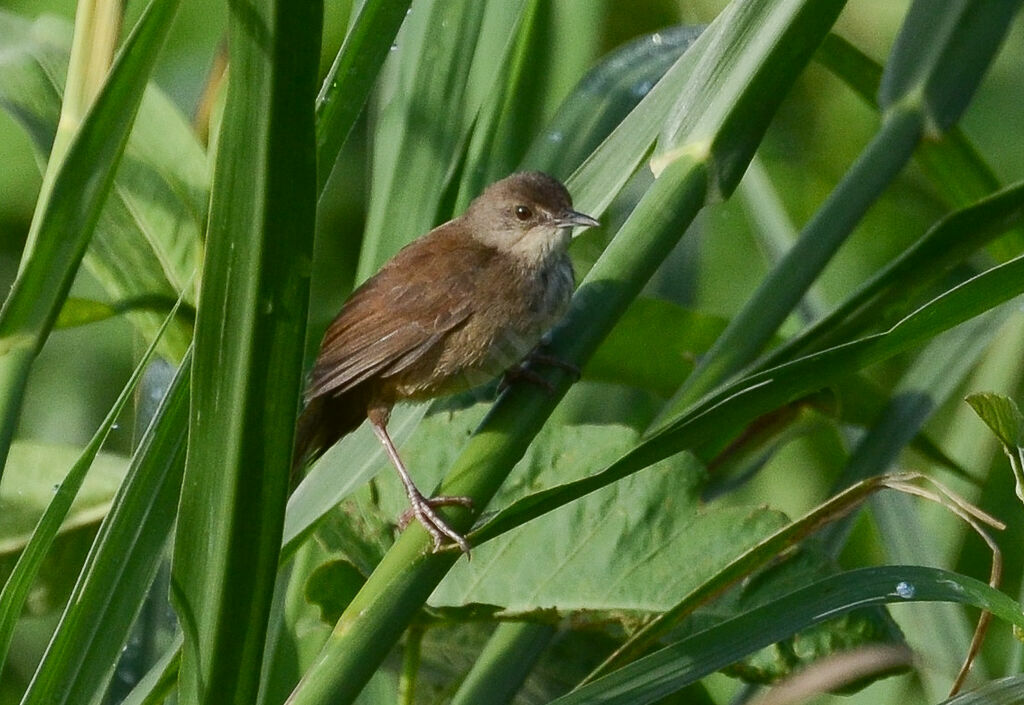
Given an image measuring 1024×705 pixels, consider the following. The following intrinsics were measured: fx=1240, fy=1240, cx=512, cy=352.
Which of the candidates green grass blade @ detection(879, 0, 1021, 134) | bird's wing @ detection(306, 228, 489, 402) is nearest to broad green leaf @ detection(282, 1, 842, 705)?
green grass blade @ detection(879, 0, 1021, 134)

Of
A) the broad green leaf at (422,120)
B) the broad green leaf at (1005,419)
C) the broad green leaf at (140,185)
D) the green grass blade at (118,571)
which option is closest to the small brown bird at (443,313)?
the broad green leaf at (422,120)

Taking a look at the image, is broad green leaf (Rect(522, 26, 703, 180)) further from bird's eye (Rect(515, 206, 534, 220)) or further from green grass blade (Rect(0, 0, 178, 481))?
green grass blade (Rect(0, 0, 178, 481))

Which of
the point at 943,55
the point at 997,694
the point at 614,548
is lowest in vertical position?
the point at 614,548

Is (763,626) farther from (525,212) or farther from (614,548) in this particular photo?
(525,212)

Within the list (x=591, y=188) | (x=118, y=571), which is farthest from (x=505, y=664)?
(x=591, y=188)

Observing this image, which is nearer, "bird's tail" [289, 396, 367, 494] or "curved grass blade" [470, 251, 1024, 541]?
"curved grass blade" [470, 251, 1024, 541]

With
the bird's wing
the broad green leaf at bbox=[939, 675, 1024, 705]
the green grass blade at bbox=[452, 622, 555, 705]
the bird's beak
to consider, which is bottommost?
the green grass blade at bbox=[452, 622, 555, 705]
